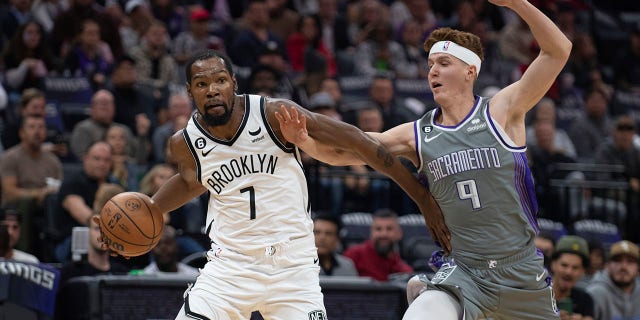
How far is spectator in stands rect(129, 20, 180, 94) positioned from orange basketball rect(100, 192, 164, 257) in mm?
8304

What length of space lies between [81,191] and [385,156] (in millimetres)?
5657

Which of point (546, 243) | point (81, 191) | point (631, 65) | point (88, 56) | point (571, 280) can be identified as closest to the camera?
point (571, 280)

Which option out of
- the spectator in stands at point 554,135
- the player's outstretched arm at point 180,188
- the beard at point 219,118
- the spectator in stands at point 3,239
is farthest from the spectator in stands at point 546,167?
the beard at point 219,118

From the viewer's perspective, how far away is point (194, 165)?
23.0ft

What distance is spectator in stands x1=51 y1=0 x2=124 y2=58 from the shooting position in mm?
15305

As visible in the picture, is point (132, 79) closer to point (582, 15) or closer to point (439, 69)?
point (439, 69)

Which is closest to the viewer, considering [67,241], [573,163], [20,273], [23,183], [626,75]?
[20,273]

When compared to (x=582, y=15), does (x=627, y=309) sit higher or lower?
lower

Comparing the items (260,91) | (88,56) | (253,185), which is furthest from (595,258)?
(253,185)

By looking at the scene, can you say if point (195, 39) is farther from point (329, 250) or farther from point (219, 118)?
point (219, 118)

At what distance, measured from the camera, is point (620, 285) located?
11.8 meters

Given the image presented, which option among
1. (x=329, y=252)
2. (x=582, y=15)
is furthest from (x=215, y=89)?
(x=582, y=15)

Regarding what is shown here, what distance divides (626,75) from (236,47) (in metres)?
7.92

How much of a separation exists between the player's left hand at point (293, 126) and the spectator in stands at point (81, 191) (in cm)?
512
